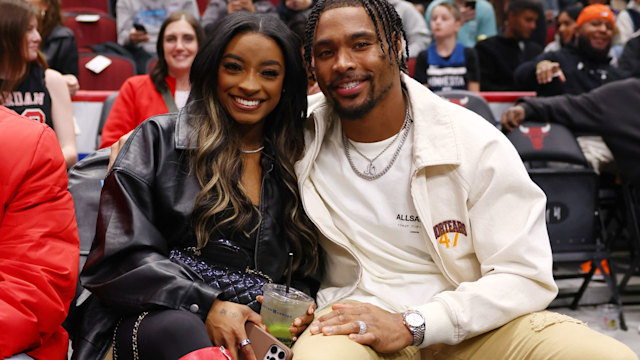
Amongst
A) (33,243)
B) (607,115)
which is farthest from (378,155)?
(607,115)

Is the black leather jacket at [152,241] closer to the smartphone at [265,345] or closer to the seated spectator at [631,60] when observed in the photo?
the smartphone at [265,345]

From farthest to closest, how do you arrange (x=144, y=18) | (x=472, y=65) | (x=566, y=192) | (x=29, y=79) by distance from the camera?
(x=144, y=18) → (x=472, y=65) → (x=566, y=192) → (x=29, y=79)

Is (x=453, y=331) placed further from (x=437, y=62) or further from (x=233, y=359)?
(x=437, y=62)

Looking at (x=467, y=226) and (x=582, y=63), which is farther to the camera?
(x=582, y=63)

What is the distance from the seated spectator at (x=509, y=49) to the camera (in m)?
6.43

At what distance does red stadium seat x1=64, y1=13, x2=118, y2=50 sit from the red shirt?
10.6ft

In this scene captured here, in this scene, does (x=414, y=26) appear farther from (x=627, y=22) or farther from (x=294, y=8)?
(x=627, y=22)

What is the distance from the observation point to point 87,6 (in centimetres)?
750

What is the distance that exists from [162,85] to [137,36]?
8.60ft

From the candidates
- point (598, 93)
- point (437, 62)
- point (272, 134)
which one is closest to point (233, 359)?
point (272, 134)

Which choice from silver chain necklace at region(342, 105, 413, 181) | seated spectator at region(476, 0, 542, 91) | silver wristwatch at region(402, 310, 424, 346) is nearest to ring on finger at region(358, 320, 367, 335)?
silver wristwatch at region(402, 310, 424, 346)

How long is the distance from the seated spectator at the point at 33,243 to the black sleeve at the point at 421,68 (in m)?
4.30

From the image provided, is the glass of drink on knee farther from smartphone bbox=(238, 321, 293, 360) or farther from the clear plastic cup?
the clear plastic cup

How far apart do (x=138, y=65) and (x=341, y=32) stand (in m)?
4.54
